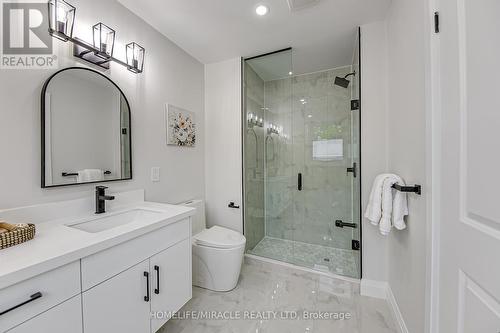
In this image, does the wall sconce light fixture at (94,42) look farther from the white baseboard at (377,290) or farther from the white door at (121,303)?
the white baseboard at (377,290)

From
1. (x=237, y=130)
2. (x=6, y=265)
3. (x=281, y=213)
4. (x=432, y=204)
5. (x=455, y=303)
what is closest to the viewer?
(x=6, y=265)

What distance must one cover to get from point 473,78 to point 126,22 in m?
2.12

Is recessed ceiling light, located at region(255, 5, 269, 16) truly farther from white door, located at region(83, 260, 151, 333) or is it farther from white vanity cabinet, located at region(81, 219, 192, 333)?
white door, located at region(83, 260, 151, 333)

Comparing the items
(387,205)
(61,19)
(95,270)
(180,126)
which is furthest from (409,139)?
(61,19)

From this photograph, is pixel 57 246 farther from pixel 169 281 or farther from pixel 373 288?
pixel 373 288

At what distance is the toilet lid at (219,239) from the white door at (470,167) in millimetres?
1308

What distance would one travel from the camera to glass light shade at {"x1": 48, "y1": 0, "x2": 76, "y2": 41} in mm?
1058

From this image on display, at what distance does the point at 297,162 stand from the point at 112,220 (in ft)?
7.04

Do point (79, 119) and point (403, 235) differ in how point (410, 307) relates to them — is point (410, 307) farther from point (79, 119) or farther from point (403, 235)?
point (79, 119)

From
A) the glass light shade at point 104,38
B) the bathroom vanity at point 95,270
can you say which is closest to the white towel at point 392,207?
the bathroom vanity at point 95,270

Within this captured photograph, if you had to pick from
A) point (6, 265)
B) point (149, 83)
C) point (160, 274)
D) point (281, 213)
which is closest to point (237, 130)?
point (149, 83)

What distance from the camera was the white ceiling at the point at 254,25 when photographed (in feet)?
4.95

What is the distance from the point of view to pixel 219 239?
176cm

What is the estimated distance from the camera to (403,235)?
1.31m
